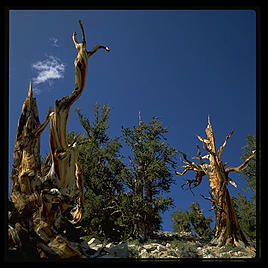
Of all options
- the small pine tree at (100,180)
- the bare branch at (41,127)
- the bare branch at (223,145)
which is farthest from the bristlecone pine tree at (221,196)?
the bare branch at (41,127)

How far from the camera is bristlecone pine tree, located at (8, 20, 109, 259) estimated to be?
4613mm

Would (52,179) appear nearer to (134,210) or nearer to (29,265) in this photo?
(29,265)

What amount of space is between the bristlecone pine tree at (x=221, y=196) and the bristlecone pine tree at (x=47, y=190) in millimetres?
4687

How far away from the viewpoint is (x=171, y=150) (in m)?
11.1

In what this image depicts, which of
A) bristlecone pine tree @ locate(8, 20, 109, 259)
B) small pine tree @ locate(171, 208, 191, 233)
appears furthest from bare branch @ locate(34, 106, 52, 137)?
small pine tree @ locate(171, 208, 191, 233)

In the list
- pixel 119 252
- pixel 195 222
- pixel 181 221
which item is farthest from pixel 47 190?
pixel 181 221

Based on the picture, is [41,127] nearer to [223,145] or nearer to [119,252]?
[119,252]

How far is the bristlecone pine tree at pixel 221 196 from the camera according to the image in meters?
8.30

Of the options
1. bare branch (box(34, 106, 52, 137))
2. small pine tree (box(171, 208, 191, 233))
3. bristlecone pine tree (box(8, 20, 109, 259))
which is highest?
bare branch (box(34, 106, 52, 137))

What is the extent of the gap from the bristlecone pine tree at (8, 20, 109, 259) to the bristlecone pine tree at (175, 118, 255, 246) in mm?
4687

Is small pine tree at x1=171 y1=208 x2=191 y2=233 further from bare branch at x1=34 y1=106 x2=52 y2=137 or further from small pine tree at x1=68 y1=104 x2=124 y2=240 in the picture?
bare branch at x1=34 y1=106 x2=52 y2=137

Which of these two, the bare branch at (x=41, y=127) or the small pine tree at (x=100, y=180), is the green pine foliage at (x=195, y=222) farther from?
the bare branch at (x=41, y=127)

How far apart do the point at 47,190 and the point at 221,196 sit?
220 inches
